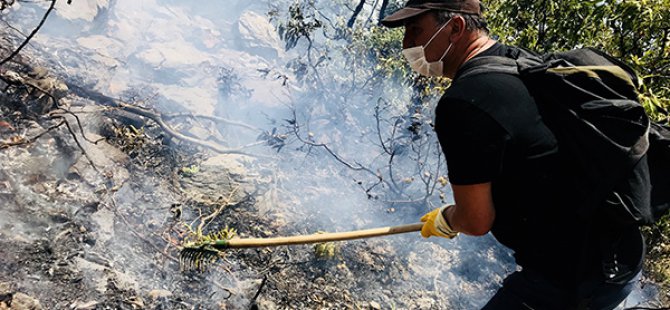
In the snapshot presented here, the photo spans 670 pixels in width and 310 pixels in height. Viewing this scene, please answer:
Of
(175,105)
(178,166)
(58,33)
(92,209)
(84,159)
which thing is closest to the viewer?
(92,209)

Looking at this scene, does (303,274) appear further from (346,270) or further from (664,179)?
(664,179)

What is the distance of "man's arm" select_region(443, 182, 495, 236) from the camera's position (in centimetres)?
140

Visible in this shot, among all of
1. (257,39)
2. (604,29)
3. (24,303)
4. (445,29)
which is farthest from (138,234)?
(257,39)

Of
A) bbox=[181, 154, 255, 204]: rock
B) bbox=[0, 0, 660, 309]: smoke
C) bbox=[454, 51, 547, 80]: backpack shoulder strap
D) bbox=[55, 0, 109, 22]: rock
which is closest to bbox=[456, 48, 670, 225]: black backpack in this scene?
bbox=[454, 51, 547, 80]: backpack shoulder strap

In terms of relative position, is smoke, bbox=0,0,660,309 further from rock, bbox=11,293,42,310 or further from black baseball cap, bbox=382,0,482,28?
black baseball cap, bbox=382,0,482,28

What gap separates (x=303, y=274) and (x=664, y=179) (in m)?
2.98

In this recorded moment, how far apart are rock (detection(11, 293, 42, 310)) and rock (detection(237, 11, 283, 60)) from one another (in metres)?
15.2

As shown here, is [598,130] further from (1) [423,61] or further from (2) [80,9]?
(2) [80,9]

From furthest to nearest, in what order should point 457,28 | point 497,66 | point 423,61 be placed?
point 423,61
point 457,28
point 497,66

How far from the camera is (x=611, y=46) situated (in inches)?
125

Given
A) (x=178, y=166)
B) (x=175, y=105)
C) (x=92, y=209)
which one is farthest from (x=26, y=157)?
(x=175, y=105)

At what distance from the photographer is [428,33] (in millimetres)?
1641

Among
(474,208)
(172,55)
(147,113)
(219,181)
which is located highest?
(474,208)

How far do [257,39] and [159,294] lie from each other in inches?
613
